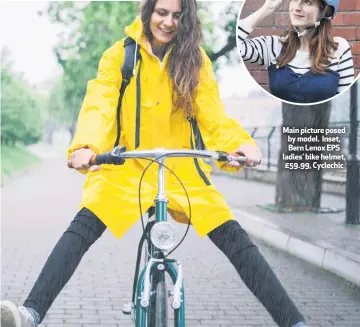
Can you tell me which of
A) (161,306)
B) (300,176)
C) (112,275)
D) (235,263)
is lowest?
(112,275)

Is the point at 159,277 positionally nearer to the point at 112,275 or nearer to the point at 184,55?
the point at 184,55

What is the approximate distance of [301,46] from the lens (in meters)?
4.98

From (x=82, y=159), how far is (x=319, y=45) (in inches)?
85.8

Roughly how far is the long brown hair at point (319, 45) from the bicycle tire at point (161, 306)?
6.97 ft

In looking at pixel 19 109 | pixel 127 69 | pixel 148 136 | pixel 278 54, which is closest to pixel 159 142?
pixel 148 136

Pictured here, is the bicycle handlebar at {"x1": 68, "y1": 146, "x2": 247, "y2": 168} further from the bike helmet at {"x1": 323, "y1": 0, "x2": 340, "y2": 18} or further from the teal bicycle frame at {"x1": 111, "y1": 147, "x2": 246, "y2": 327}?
the bike helmet at {"x1": 323, "y1": 0, "x2": 340, "y2": 18}

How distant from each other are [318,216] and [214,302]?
5.47 feet

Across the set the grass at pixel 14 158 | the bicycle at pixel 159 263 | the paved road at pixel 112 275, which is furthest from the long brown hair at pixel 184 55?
the grass at pixel 14 158

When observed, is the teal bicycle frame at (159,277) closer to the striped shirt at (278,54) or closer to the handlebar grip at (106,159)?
the handlebar grip at (106,159)

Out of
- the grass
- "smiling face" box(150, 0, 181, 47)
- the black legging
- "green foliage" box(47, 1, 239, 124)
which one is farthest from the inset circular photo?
the grass

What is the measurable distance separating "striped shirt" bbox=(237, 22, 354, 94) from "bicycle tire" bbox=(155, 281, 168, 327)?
→ 2.12 m

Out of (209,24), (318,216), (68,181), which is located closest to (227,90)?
(209,24)

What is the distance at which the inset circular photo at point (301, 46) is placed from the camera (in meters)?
4.95

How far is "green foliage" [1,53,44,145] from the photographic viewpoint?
558cm
